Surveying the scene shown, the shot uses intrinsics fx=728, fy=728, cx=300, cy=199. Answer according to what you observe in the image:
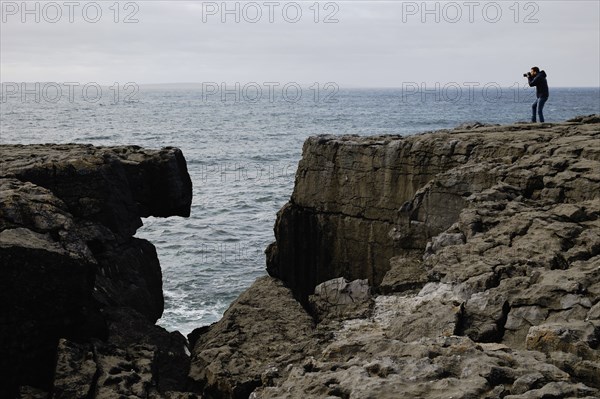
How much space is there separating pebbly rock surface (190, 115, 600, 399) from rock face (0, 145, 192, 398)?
1343mm

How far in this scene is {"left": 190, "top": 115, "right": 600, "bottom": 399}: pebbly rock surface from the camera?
24.2 feet

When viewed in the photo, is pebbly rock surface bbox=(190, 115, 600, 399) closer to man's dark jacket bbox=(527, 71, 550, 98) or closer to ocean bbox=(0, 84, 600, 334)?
man's dark jacket bbox=(527, 71, 550, 98)

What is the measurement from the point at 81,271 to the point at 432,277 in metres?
5.18

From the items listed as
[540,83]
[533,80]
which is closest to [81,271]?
[533,80]

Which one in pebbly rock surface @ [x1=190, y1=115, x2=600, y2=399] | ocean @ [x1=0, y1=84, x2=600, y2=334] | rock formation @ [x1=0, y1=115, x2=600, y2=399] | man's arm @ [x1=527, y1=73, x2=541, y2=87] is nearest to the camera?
pebbly rock surface @ [x1=190, y1=115, x2=600, y2=399]

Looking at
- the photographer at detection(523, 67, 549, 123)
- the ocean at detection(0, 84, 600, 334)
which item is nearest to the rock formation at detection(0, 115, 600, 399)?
the photographer at detection(523, 67, 549, 123)

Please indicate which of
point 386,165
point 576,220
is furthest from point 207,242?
point 576,220

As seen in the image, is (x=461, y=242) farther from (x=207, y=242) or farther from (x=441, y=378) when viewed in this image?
(x=207, y=242)

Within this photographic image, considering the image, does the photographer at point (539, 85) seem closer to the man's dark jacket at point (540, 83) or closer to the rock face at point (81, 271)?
the man's dark jacket at point (540, 83)

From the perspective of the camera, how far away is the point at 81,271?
10.6m

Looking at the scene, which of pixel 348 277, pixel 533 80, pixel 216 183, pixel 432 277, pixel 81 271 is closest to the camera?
pixel 81 271

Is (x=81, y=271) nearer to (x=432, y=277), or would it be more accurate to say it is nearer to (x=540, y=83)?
(x=432, y=277)

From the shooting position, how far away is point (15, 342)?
10.0m

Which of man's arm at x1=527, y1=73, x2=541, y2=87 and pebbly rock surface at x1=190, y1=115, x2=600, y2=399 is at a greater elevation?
man's arm at x1=527, y1=73, x2=541, y2=87
